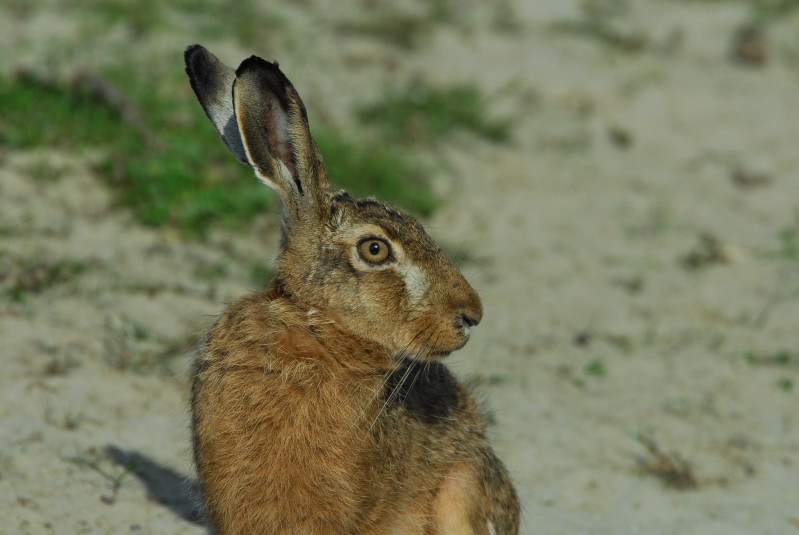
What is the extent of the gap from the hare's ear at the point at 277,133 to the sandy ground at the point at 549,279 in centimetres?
130

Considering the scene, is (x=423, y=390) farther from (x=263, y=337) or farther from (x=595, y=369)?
(x=595, y=369)

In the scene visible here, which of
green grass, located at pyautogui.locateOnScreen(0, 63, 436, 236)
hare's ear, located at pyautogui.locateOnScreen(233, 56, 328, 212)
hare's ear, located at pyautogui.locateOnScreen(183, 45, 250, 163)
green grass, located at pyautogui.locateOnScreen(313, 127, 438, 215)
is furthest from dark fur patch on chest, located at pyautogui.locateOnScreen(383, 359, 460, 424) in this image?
green grass, located at pyautogui.locateOnScreen(313, 127, 438, 215)

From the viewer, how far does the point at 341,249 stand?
3564 millimetres

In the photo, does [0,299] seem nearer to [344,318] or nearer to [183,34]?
[344,318]

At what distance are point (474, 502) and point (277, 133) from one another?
1.56 meters

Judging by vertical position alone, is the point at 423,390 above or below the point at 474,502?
above

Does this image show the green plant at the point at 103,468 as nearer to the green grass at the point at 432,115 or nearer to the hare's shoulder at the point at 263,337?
the hare's shoulder at the point at 263,337

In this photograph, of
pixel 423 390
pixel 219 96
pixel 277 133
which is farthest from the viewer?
pixel 423 390

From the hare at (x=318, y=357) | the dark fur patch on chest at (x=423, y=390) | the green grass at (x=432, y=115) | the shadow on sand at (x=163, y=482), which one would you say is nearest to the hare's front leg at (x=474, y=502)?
the hare at (x=318, y=357)

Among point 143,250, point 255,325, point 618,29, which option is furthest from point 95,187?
point 618,29

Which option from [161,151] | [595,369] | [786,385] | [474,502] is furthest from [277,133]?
[786,385]

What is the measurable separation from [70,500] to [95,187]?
2.87 meters

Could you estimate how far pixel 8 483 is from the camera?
406cm

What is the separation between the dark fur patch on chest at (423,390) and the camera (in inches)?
143
